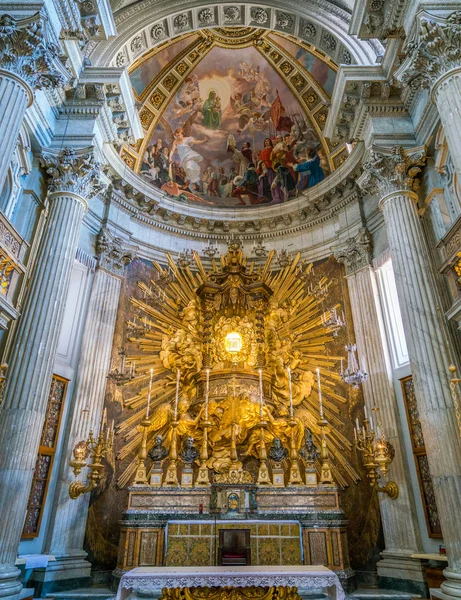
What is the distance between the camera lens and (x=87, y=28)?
307 inches

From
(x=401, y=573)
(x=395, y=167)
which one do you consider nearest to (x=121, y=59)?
(x=395, y=167)

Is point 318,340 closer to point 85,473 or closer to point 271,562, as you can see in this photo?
point 271,562

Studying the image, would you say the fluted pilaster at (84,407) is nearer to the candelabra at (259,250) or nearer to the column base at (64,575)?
the column base at (64,575)

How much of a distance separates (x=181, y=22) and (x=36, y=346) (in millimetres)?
9417

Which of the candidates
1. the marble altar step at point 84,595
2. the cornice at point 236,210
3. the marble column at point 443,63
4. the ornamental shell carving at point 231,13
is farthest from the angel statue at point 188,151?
the marble altar step at point 84,595

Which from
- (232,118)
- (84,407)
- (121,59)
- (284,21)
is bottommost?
(84,407)

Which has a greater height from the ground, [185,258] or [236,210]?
[236,210]

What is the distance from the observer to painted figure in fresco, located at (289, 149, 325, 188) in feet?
40.8

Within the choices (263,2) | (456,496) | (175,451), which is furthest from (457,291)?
(263,2)

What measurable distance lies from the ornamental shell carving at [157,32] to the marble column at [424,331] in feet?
22.1

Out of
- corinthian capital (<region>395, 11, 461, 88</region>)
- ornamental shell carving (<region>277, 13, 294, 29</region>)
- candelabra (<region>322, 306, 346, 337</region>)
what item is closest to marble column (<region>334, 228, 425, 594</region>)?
candelabra (<region>322, 306, 346, 337</region>)

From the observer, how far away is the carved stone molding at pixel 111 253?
1037 centimetres

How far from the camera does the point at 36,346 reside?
673 centimetres

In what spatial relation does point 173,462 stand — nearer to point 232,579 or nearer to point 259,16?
point 232,579
